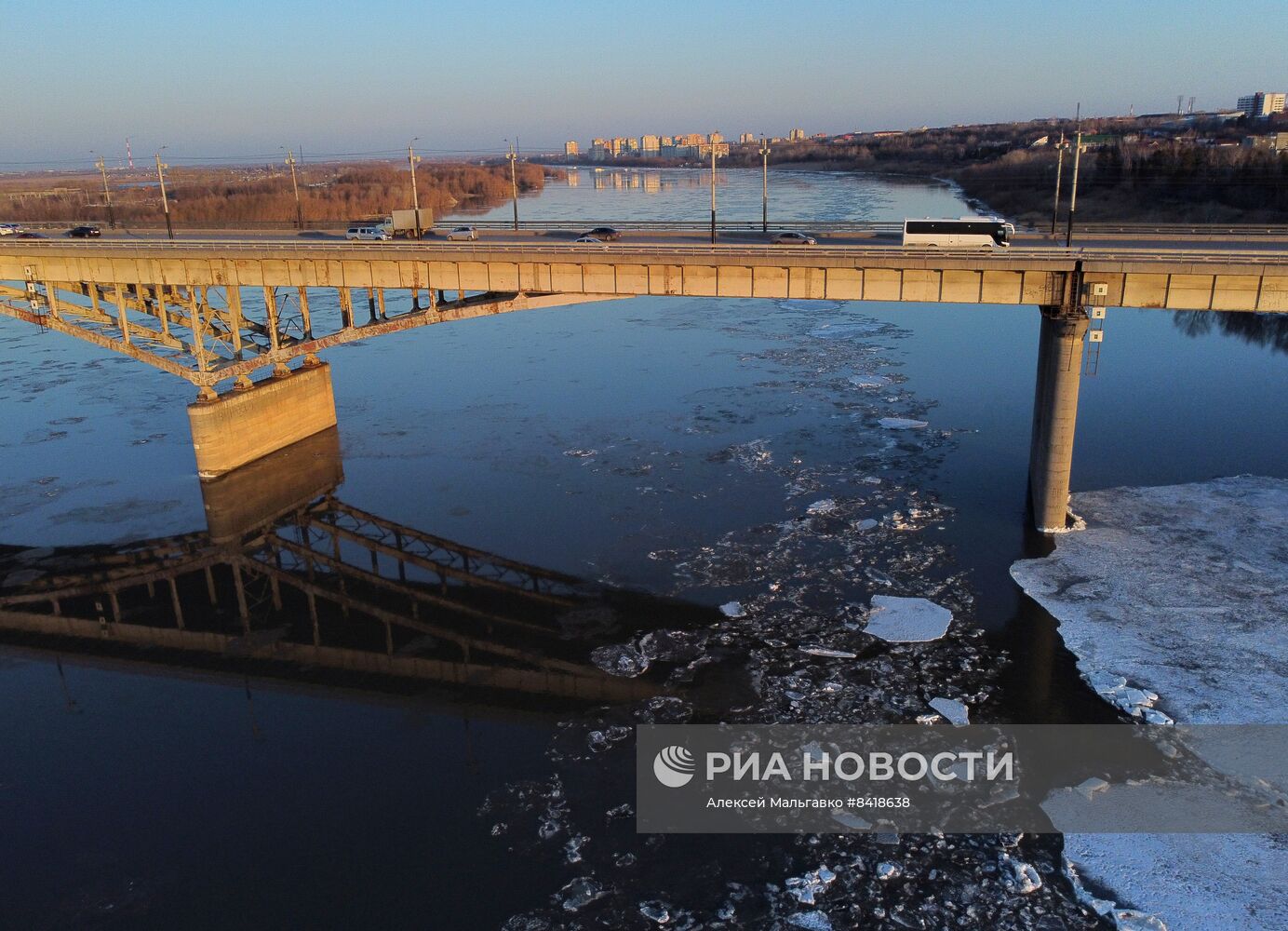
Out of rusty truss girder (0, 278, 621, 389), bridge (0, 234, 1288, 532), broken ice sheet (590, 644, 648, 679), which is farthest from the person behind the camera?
rusty truss girder (0, 278, 621, 389)

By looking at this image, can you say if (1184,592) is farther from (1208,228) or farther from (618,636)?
(1208,228)

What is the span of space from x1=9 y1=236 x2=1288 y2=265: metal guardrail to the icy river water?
712 cm

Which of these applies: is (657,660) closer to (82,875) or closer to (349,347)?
(82,875)

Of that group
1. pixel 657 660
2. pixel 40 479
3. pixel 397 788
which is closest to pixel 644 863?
pixel 397 788

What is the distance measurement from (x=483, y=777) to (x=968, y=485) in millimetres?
19211

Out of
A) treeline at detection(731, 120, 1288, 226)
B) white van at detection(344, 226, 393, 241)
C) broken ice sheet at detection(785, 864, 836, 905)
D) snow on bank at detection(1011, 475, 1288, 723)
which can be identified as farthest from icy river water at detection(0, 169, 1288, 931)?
treeline at detection(731, 120, 1288, 226)

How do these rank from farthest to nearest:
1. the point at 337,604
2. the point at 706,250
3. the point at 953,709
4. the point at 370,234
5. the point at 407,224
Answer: the point at 370,234, the point at 407,224, the point at 706,250, the point at 337,604, the point at 953,709

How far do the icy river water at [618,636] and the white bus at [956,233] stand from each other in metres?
7.17

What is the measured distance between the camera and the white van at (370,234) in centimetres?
4044

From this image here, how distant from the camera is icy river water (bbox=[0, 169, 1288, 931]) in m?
14.1

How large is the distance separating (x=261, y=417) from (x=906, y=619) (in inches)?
993

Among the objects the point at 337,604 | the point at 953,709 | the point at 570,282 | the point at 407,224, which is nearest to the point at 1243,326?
the point at 570,282

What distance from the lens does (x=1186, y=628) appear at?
2039 centimetres

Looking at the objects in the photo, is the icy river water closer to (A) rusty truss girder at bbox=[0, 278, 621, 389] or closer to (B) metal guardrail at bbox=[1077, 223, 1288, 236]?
(A) rusty truss girder at bbox=[0, 278, 621, 389]
